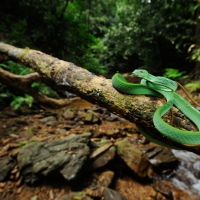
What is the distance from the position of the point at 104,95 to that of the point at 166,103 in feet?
1.82

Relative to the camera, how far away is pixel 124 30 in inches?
552

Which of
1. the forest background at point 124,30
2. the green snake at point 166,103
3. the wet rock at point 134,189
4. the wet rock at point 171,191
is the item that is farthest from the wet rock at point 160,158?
the forest background at point 124,30

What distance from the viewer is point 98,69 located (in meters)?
12.6

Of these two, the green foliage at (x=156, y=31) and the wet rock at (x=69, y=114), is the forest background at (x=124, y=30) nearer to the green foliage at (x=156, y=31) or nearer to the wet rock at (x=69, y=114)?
the green foliage at (x=156, y=31)

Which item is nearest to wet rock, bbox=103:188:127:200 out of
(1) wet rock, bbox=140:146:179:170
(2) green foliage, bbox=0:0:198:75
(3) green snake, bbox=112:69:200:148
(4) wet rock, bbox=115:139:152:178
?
(4) wet rock, bbox=115:139:152:178

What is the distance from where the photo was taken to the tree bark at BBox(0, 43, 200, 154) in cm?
139

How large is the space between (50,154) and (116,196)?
146 cm

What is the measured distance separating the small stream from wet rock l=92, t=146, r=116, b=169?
1.47m

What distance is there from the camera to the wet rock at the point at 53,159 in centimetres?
318

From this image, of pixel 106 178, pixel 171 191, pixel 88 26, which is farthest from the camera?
pixel 88 26

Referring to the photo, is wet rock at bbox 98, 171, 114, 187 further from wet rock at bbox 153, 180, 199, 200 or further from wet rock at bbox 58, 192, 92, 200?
wet rock at bbox 153, 180, 199, 200

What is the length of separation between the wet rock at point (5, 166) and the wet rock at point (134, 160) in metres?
2.21

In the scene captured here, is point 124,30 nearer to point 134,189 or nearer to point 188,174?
point 188,174

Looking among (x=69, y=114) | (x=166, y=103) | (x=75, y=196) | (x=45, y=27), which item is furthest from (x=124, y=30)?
(x=166, y=103)
